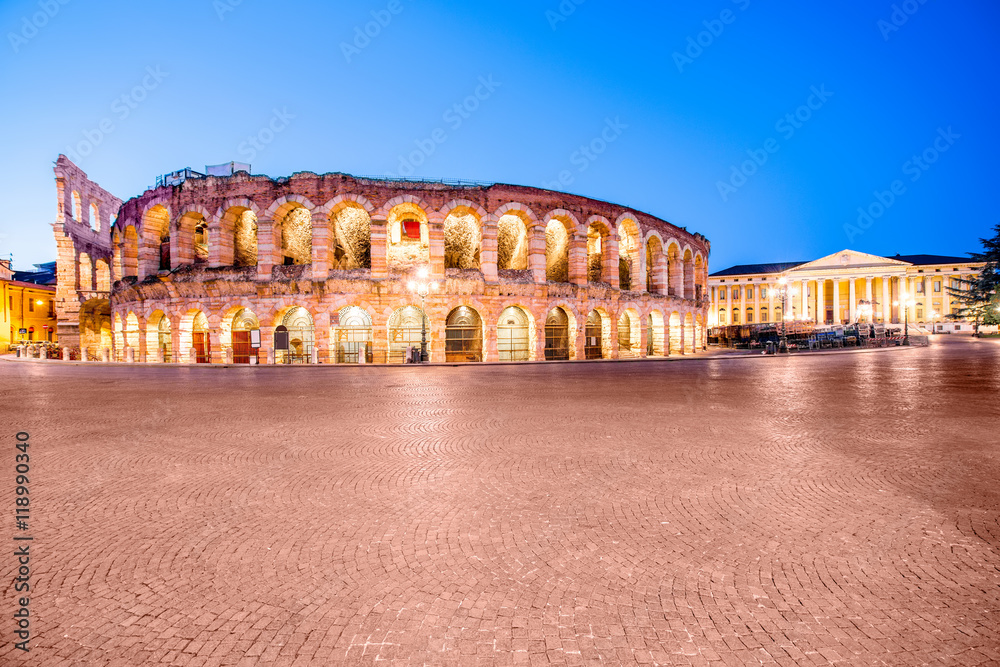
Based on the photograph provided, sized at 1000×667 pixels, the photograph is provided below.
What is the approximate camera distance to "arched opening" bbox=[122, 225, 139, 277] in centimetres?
3022

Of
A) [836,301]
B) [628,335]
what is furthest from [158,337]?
[836,301]

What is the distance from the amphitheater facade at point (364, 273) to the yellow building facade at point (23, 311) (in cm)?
2454

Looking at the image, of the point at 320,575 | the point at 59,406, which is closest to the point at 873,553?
the point at 320,575

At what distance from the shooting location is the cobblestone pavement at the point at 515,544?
224 cm

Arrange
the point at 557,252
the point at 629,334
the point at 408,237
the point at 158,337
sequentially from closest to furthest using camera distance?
the point at 408,237, the point at 158,337, the point at 557,252, the point at 629,334

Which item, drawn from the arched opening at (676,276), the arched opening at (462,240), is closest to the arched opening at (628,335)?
the arched opening at (676,276)

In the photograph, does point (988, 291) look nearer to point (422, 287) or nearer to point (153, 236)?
point (422, 287)

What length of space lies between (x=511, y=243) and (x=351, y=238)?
10510 millimetres

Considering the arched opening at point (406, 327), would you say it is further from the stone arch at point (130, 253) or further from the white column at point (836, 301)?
the white column at point (836, 301)

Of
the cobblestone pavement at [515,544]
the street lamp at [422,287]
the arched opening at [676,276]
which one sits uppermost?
the arched opening at [676,276]

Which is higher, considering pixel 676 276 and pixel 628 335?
pixel 676 276

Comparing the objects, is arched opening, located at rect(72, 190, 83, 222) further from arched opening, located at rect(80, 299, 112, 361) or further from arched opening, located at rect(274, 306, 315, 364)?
arched opening, located at rect(274, 306, 315, 364)

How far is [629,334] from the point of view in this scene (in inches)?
1276

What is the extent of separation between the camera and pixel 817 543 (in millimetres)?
3209
